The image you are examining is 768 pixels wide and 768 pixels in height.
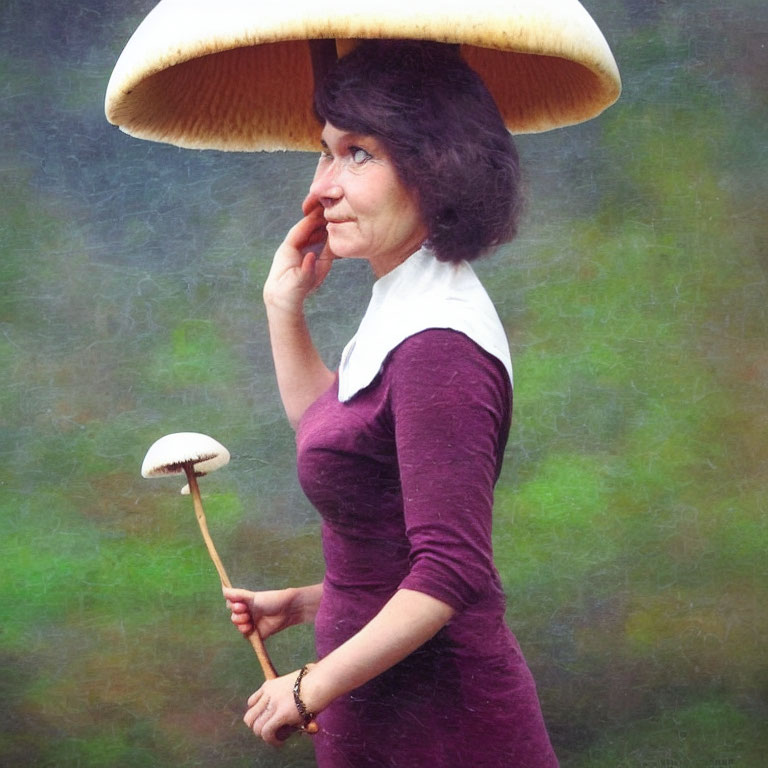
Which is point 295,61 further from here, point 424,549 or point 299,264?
point 424,549

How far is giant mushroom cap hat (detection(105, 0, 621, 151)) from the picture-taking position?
106 centimetres

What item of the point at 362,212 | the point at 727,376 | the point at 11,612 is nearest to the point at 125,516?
the point at 11,612

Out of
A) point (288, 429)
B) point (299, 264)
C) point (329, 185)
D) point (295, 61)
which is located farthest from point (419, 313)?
point (288, 429)

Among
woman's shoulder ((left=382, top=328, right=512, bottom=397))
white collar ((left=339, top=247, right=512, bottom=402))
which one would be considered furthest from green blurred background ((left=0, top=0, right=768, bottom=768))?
woman's shoulder ((left=382, top=328, right=512, bottom=397))

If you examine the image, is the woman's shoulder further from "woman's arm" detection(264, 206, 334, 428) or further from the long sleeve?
"woman's arm" detection(264, 206, 334, 428)

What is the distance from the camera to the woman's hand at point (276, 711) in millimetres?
1156

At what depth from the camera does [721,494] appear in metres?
A: 1.85

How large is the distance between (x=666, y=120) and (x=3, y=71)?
39.2 inches

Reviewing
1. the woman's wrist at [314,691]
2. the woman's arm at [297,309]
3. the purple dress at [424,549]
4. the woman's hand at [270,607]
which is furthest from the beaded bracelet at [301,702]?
the woman's arm at [297,309]

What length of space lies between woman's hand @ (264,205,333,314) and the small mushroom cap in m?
0.21

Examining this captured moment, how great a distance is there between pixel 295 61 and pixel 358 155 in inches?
11.3

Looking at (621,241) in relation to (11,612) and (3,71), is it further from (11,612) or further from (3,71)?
(11,612)

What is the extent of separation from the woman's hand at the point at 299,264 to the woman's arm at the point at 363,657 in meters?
0.46

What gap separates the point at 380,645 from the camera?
1.12 meters
